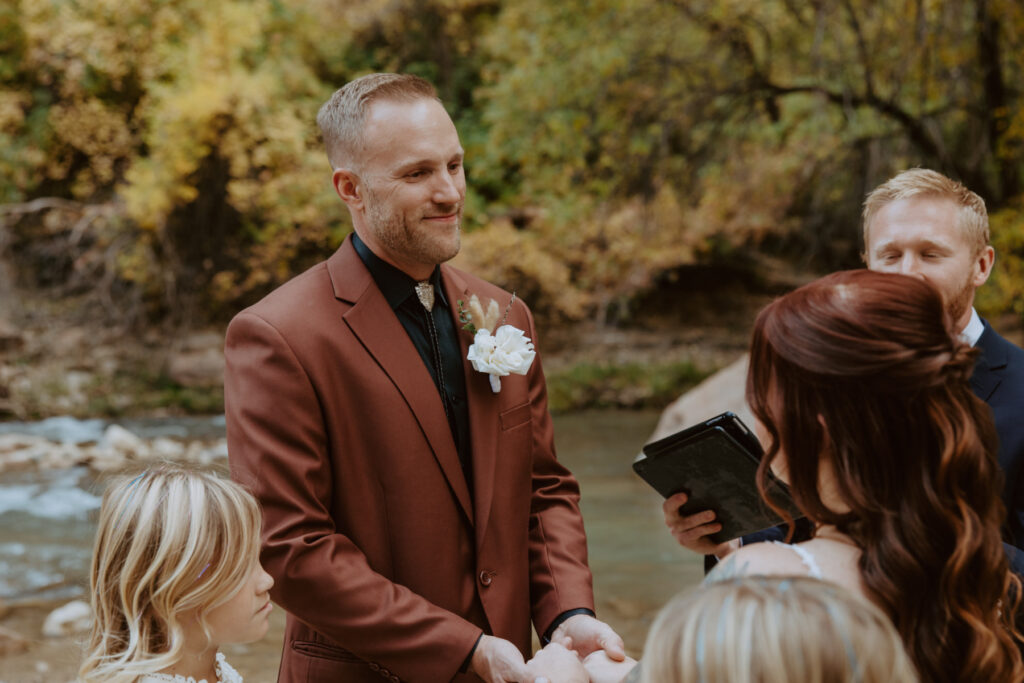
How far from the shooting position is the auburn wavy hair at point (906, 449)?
1354mm

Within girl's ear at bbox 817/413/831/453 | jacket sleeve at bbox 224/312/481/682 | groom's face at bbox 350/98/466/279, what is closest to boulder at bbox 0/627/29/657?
jacket sleeve at bbox 224/312/481/682

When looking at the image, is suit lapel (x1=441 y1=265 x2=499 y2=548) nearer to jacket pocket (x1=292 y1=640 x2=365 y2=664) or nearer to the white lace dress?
jacket pocket (x1=292 y1=640 x2=365 y2=664)

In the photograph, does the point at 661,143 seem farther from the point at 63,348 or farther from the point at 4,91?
the point at 4,91

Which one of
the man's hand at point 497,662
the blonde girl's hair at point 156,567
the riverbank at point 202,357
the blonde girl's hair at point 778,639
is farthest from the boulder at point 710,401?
the blonde girl's hair at point 778,639

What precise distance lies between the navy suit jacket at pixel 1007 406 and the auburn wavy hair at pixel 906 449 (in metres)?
0.53

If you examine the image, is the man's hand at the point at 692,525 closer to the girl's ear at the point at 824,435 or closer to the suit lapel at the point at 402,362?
the suit lapel at the point at 402,362

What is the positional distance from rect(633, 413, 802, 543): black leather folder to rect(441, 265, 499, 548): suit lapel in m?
0.38

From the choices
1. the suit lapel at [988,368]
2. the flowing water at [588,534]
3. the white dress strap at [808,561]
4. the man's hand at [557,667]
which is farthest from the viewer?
the flowing water at [588,534]

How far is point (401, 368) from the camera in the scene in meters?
2.10

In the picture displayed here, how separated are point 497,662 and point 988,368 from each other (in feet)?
4.03

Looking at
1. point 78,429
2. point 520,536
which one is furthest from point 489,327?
point 78,429

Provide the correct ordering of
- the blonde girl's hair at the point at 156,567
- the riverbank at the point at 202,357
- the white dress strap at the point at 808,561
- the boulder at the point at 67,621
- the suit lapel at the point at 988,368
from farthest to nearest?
1. the riverbank at the point at 202,357
2. the boulder at the point at 67,621
3. the suit lapel at the point at 988,368
4. the blonde girl's hair at the point at 156,567
5. the white dress strap at the point at 808,561

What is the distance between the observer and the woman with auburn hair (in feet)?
4.43

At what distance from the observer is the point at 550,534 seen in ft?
7.79
